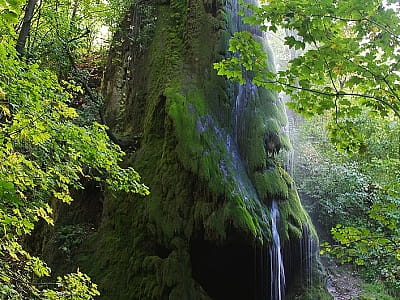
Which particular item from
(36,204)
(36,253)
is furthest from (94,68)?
(36,204)

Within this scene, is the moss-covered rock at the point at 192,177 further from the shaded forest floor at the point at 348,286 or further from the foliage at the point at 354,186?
the foliage at the point at 354,186

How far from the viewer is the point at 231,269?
5.36m

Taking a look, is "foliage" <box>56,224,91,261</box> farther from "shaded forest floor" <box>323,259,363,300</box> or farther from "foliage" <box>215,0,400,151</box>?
"shaded forest floor" <box>323,259,363,300</box>

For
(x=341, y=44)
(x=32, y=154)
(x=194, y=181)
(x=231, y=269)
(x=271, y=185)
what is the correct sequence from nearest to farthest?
(x=341, y=44), (x=32, y=154), (x=231, y=269), (x=194, y=181), (x=271, y=185)

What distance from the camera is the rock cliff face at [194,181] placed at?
5215 mm

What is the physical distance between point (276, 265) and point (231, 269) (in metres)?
0.75

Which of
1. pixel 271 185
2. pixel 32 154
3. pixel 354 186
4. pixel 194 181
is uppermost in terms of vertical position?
pixel 354 186

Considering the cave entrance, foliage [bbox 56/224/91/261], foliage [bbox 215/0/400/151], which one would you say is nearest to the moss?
the cave entrance

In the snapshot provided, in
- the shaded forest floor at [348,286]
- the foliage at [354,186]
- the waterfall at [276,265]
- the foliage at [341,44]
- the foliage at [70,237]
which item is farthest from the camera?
the foliage at [354,186]

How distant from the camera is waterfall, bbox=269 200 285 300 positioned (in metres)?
5.53

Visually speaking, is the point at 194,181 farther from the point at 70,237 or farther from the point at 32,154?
the point at 70,237

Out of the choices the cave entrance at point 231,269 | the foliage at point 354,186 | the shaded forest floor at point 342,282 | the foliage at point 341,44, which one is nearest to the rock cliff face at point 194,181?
the cave entrance at point 231,269

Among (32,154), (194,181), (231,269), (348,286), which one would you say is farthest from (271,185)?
(348,286)

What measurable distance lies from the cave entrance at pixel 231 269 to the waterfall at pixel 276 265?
0.13 metres
